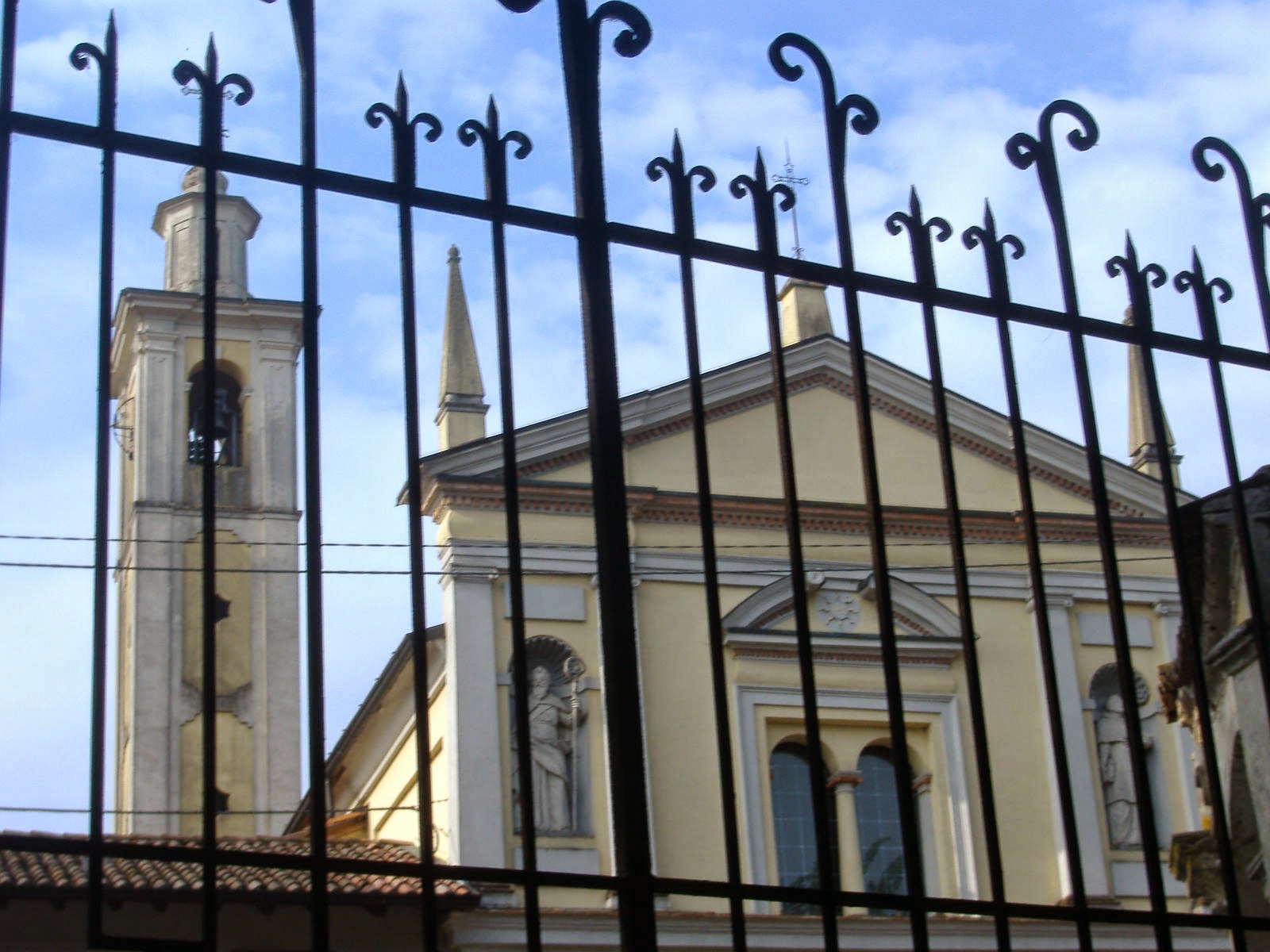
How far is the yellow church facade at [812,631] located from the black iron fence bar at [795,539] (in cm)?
1416

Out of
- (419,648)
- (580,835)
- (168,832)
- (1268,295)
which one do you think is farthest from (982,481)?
(419,648)

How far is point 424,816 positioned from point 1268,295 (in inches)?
97.8

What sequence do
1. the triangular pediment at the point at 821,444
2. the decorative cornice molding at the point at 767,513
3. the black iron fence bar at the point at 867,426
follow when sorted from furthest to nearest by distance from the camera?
1. the triangular pediment at the point at 821,444
2. the decorative cornice molding at the point at 767,513
3. the black iron fence bar at the point at 867,426

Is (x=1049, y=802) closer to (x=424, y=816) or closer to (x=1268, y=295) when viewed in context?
(x=1268, y=295)

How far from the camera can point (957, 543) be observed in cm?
388

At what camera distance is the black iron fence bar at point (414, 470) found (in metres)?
3.23

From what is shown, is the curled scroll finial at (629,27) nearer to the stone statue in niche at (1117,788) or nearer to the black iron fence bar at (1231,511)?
the black iron fence bar at (1231,511)

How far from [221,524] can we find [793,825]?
1344 cm

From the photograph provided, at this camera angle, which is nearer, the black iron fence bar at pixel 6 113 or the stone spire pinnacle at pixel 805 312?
the black iron fence bar at pixel 6 113

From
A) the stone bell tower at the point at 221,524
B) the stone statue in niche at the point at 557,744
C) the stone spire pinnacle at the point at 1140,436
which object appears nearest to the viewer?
the stone statue in niche at the point at 557,744

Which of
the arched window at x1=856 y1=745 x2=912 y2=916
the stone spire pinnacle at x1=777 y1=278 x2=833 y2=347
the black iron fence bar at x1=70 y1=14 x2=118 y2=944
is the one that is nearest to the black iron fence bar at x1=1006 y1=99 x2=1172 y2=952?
the black iron fence bar at x1=70 y1=14 x2=118 y2=944

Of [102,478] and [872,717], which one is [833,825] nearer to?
[872,717]

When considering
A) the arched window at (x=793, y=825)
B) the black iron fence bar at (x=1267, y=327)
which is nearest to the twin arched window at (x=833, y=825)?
the arched window at (x=793, y=825)

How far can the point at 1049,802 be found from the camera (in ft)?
66.0
